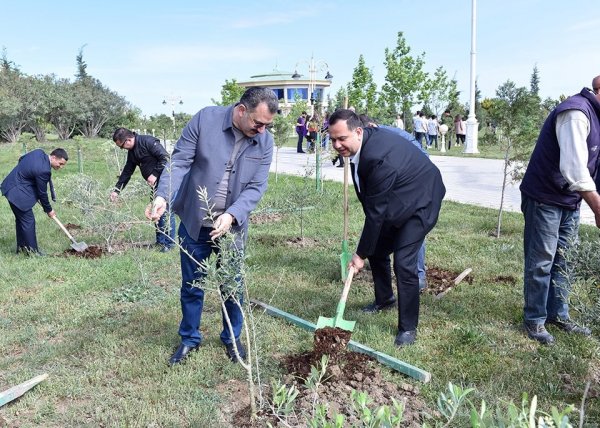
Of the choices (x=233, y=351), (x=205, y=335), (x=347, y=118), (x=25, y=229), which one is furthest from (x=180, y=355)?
(x=25, y=229)

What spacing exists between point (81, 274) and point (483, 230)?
5.34 meters

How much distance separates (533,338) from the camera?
370 cm

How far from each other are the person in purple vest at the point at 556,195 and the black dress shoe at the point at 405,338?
877mm

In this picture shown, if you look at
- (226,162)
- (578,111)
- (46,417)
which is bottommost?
(46,417)

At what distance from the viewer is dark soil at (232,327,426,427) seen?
2777 mm

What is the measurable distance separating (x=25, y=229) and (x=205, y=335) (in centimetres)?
410

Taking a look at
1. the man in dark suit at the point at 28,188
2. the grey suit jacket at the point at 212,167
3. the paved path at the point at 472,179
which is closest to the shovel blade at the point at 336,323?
the grey suit jacket at the point at 212,167

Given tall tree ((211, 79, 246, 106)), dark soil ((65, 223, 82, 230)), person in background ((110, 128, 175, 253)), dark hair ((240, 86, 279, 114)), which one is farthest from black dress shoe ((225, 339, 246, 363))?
tall tree ((211, 79, 246, 106))

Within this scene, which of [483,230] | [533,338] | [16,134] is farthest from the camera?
[16,134]

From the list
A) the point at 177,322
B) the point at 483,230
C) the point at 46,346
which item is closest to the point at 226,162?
the point at 177,322

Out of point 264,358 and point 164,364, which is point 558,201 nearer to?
point 264,358

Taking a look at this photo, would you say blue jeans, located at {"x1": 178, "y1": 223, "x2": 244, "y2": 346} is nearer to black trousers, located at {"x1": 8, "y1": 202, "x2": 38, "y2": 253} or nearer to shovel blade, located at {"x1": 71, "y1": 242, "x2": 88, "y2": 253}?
shovel blade, located at {"x1": 71, "y1": 242, "x2": 88, "y2": 253}

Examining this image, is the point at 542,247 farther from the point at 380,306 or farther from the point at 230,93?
the point at 230,93

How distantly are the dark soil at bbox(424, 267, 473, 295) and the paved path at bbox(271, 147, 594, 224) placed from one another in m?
3.11
